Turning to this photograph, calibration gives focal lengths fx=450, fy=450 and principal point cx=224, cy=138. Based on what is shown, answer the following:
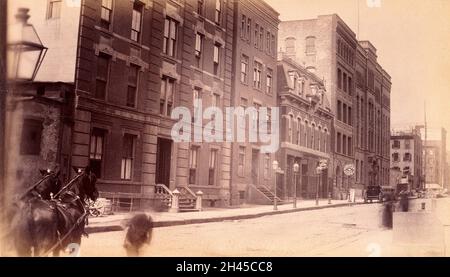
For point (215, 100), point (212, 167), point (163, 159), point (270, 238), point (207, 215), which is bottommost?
point (270, 238)

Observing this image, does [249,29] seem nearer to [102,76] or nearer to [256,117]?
[256,117]

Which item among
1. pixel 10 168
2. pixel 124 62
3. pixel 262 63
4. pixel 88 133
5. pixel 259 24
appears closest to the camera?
pixel 10 168

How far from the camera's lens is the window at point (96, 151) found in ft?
28.3

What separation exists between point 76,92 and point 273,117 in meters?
4.31

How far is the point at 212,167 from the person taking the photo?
10008 millimetres

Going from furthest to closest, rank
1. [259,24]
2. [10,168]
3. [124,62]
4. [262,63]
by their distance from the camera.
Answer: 1. [262,63]
2. [259,24]
3. [124,62]
4. [10,168]

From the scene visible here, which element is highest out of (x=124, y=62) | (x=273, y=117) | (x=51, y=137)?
(x=124, y=62)

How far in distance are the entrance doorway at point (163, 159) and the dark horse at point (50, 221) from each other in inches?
→ 82.2

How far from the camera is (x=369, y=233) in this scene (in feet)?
27.8

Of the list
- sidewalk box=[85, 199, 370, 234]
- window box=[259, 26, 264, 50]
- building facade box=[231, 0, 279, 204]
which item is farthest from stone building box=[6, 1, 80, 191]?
window box=[259, 26, 264, 50]

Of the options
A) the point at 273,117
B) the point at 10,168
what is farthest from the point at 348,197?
the point at 10,168

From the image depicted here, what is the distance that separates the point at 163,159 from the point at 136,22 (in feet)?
9.47

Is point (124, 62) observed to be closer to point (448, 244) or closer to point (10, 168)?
point (10, 168)

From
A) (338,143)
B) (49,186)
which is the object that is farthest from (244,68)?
(49,186)
